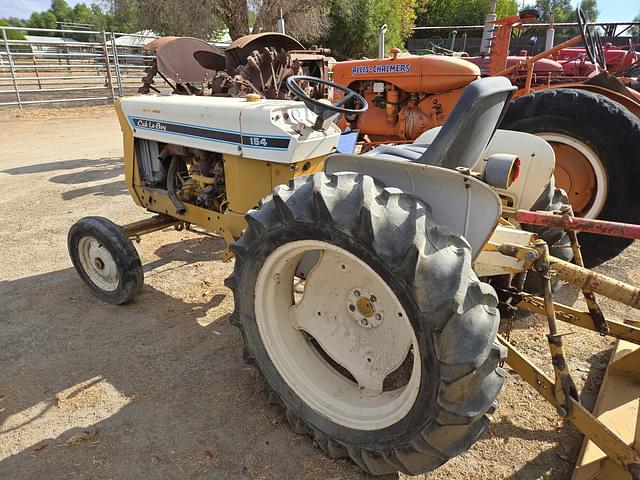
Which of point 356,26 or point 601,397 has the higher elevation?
point 356,26

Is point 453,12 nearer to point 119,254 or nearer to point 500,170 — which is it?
point 119,254

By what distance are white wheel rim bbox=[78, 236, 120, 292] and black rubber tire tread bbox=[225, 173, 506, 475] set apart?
1.73 meters

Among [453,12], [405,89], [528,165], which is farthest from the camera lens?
[453,12]

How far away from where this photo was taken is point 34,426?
2.22m

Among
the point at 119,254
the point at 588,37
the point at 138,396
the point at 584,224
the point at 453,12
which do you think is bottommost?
the point at 138,396

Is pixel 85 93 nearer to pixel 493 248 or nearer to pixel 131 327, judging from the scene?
pixel 131 327

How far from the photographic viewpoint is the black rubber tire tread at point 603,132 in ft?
10.5

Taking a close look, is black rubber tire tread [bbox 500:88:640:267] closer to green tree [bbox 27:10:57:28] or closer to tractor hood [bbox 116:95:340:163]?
tractor hood [bbox 116:95:340:163]

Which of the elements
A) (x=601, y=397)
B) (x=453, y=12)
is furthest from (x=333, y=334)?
(x=453, y=12)

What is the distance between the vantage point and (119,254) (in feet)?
9.95

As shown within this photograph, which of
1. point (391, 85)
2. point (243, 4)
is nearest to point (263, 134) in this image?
point (391, 85)

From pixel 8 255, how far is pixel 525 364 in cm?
419

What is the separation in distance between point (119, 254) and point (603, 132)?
330cm

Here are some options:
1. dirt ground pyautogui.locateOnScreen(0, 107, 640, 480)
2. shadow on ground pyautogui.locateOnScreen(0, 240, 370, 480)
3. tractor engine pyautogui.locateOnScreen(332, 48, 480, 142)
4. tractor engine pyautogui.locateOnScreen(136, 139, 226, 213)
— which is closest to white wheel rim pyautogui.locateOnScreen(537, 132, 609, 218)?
dirt ground pyautogui.locateOnScreen(0, 107, 640, 480)
